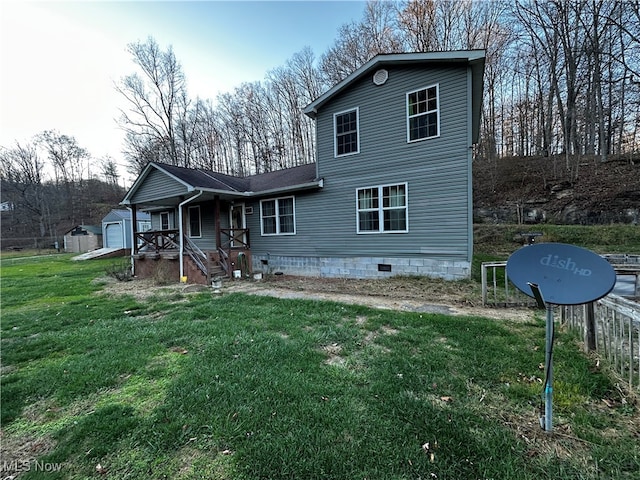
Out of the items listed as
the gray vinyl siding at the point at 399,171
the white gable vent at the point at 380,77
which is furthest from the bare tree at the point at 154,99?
the white gable vent at the point at 380,77

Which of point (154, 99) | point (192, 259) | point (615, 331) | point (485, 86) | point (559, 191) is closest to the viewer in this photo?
point (615, 331)

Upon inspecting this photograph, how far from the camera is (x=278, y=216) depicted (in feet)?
37.6

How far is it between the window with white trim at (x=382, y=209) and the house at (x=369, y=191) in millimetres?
32

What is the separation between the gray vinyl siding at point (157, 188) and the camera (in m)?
10.4

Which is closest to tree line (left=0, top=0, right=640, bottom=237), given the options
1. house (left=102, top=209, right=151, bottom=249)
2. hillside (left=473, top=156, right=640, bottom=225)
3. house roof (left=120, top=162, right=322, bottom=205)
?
hillside (left=473, top=156, right=640, bottom=225)

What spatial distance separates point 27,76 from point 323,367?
831 cm

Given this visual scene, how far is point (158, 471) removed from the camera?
1920 millimetres

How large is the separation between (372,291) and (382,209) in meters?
2.83

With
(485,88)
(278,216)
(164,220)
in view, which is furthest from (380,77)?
(485,88)

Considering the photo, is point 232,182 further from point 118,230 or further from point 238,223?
point 118,230

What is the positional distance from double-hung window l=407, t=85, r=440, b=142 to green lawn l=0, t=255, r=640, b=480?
584 centimetres

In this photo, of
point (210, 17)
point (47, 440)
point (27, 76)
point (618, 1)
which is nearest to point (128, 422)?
point (47, 440)

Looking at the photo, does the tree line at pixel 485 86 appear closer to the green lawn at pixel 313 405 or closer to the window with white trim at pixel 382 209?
the window with white trim at pixel 382 209

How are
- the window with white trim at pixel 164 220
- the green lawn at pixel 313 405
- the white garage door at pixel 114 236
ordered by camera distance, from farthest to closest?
the white garage door at pixel 114 236
the window with white trim at pixel 164 220
the green lawn at pixel 313 405
